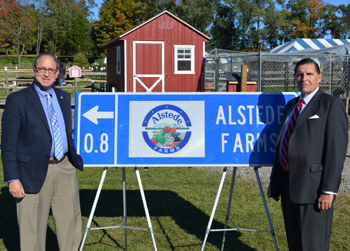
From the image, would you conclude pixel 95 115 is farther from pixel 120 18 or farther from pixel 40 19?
pixel 40 19

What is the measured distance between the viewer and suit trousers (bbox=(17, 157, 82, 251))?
3213 mm

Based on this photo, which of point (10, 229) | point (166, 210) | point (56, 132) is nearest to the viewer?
point (56, 132)

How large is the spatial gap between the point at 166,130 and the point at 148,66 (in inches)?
639

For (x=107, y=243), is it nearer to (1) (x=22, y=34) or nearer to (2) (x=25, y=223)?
(2) (x=25, y=223)

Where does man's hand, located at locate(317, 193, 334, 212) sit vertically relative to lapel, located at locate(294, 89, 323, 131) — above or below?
below

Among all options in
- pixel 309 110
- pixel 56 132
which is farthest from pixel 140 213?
pixel 309 110

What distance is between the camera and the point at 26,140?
3.14m

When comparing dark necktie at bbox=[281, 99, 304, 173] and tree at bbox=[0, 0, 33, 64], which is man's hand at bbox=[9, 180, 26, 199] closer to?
dark necktie at bbox=[281, 99, 304, 173]

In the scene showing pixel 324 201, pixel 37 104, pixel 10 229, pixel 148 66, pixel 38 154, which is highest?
pixel 148 66

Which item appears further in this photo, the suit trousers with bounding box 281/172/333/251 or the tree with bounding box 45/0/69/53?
the tree with bounding box 45/0/69/53

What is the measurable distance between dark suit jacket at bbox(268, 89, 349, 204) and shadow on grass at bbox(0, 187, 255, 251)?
1664 mm

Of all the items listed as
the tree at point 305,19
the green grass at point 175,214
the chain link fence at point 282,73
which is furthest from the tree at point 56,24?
the green grass at point 175,214

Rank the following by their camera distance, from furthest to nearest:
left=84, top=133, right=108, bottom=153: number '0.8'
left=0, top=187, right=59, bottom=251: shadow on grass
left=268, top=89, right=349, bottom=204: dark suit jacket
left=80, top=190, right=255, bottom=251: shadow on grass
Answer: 1. left=80, top=190, right=255, bottom=251: shadow on grass
2. left=0, top=187, right=59, bottom=251: shadow on grass
3. left=84, top=133, right=108, bottom=153: number '0.8'
4. left=268, top=89, right=349, bottom=204: dark suit jacket

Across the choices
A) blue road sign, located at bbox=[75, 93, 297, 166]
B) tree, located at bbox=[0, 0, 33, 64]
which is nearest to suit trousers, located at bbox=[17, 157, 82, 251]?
blue road sign, located at bbox=[75, 93, 297, 166]
